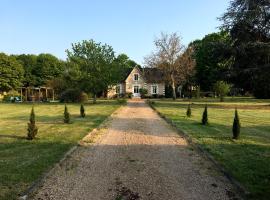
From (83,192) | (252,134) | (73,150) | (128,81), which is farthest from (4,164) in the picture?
(128,81)

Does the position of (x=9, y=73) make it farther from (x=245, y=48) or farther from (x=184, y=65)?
(x=245, y=48)

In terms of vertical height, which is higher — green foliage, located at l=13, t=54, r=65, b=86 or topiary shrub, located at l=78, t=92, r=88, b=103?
green foliage, located at l=13, t=54, r=65, b=86

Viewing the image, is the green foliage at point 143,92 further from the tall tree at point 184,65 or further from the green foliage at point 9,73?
the green foliage at point 9,73

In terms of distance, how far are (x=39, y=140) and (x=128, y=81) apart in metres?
71.4

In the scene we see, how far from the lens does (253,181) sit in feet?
29.8

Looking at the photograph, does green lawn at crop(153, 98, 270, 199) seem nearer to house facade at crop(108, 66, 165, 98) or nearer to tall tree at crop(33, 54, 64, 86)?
house facade at crop(108, 66, 165, 98)

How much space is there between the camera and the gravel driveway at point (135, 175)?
8094mm

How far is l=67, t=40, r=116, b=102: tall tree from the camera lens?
53.4 m

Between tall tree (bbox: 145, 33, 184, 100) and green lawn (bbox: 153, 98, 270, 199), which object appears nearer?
green lawn (bbox: 153, 98, 270, 199)

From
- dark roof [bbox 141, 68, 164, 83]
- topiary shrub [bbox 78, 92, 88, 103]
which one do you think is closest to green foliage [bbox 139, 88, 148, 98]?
dark roof [bbox 141, 68, 164, 83]

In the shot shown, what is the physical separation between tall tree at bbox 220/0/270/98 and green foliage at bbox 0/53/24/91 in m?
57.8

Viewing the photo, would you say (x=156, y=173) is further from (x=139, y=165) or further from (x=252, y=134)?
(x=252, y=134)

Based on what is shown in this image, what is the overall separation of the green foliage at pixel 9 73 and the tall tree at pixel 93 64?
37454 mm

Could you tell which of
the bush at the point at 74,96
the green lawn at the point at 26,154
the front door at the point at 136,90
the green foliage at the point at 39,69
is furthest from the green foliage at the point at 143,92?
the green lawn at the point at 26,154
